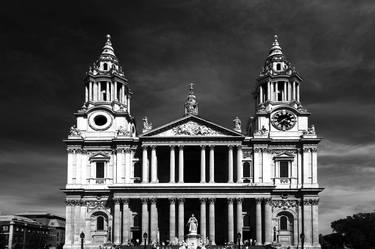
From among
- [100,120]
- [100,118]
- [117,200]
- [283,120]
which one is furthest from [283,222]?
[100,118]

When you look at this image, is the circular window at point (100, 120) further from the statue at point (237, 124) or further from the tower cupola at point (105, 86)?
the statue at point (237, 124)

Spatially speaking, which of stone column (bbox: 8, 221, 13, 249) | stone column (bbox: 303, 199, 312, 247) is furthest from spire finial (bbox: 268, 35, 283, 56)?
stone column (bbox: 8, 221, 13, 249)

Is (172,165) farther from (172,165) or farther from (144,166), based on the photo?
(144,166)

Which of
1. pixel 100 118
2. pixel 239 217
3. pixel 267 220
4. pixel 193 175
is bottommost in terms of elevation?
pixel 267 220

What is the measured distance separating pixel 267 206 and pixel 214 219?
24.0 ft

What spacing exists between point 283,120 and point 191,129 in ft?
44.8

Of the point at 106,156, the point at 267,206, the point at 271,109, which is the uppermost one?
the point at 271,109

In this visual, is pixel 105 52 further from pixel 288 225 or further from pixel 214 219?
pixel 288 225

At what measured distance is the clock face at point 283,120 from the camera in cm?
8569

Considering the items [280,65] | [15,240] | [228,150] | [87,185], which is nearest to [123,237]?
[87,185]

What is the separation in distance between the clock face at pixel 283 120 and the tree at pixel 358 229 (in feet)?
85.5

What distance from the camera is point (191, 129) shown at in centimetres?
8275

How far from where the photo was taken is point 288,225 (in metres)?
82.6

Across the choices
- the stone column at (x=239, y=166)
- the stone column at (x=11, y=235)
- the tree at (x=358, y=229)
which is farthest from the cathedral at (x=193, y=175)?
the stone column at (x=11, y=235)
